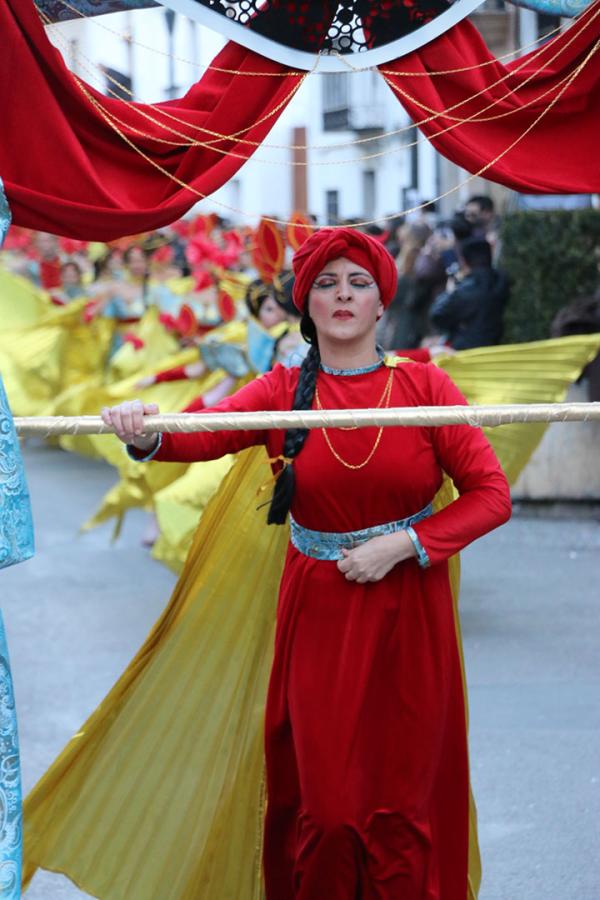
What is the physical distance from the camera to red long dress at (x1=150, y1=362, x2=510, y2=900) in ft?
11.8

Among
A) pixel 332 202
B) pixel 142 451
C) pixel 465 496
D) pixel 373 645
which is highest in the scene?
pixel 142 451

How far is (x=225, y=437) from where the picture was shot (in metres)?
3.73

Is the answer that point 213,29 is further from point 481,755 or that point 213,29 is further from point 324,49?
point 481,755

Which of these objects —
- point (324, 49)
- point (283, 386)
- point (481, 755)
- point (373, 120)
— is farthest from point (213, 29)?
point (373, 120)

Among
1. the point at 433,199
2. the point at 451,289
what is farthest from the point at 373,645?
the point at 451,289

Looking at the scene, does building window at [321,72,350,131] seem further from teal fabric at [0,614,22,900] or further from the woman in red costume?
teal fabric at [0,614,22,900]

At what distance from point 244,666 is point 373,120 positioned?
30496 millimetres

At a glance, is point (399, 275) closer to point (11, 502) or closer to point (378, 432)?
point (378, 432)

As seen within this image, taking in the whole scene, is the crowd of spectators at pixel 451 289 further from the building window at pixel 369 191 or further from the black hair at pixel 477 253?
the building window at pixel 369 191

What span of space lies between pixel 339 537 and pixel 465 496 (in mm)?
300

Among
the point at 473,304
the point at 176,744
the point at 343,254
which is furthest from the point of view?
the point at 473,304

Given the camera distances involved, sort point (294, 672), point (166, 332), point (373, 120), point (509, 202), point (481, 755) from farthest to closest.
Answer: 1. point (373, 120)
2. point (509, 202)
3. point (166, 332)
4. point (481, 755)
5. point (294, 672)

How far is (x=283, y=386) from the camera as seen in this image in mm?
3838

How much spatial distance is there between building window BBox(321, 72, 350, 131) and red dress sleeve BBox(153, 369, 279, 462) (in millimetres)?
29603
